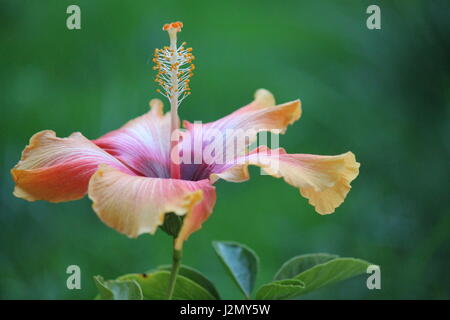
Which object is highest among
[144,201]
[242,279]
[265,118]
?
[265,118]

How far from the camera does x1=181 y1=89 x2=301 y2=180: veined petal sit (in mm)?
1061

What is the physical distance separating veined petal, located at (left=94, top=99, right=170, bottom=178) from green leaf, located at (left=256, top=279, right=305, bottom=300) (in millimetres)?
275

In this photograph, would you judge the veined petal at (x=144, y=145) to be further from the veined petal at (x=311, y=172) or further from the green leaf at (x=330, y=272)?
the green leaf at (x=330, y=272)

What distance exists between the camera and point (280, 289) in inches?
36.1

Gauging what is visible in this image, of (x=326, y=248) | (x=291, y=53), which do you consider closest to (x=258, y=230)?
(x=326, y=248)

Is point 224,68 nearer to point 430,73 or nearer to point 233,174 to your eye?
point 430,73

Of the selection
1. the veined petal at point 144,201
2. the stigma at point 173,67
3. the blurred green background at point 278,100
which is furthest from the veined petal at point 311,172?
the blurred green background at point 278,100

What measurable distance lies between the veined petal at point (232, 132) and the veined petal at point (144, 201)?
20cm

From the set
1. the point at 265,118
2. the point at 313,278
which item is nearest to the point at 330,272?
the point at 313,278

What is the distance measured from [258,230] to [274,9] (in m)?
1.22

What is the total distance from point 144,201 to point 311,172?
Answer: 25cm

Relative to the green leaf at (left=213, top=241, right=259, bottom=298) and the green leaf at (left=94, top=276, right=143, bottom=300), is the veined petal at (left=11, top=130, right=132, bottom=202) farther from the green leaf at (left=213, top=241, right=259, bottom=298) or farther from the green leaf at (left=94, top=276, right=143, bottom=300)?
the green leaf at (left=213, top=241, right=259, bottom=298)

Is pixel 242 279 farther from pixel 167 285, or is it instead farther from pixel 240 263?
pixel 167 285

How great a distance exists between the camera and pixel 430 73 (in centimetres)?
164
